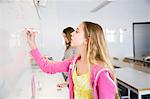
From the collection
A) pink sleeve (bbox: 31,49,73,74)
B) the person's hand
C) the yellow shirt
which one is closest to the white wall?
pink sleeve (bbox: 31,49,73,74)

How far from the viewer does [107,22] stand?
8023 mm

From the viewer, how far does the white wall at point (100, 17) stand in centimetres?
779

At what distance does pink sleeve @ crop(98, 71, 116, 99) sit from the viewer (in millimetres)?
1201

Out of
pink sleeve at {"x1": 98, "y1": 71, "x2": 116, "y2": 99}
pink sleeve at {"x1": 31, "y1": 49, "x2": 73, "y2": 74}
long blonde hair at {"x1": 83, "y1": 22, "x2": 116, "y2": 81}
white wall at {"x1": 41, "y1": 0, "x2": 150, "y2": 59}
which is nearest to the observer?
pink sleeve at {"x1": 98, "y1": 71, "x2": 116, "y2": 99}

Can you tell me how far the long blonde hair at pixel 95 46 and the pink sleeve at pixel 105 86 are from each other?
9 cm

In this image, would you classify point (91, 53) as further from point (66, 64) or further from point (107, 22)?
point (107, 22)

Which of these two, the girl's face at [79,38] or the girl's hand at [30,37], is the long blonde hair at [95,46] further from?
the girl's hand at [30,37]

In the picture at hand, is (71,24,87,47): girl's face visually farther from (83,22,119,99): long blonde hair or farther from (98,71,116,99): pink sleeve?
(98,71,116,99): pink sleeve

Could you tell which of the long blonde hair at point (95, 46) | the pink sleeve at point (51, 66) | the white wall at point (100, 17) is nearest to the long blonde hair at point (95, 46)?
the long blonde hair at point (95, 46)

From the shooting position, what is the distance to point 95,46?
1.31 meters

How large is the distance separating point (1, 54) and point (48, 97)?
5.65 ft

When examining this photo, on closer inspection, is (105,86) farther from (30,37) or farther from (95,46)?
(30,37)

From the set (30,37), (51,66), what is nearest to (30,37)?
(30,37)

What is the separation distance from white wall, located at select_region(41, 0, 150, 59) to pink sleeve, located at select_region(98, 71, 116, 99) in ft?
21.5
